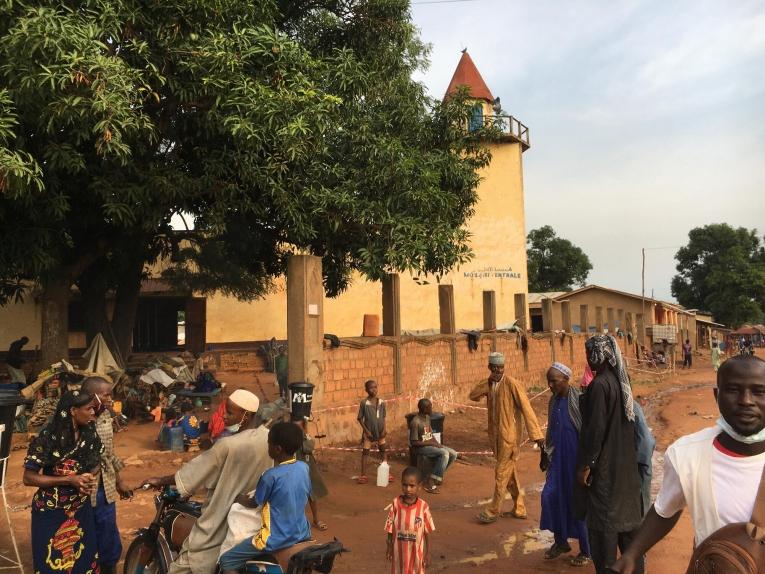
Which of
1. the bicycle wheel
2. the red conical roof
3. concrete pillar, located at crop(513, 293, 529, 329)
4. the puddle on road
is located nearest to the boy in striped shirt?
the puddle on road

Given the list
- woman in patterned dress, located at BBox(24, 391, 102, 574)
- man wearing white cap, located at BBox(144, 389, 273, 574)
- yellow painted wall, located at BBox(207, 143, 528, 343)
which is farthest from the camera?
yellow painted wall, located at BBox(207, 143, 528, 343)

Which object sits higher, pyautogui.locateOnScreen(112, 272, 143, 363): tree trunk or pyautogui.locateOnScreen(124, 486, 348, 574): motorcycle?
pyautogui.locateOnScreen(112, 272, 143, 363): tree trunk

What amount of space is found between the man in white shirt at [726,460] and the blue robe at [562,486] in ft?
10.7

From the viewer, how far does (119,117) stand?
7.92m

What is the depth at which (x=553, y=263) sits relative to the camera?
5216 centimetres

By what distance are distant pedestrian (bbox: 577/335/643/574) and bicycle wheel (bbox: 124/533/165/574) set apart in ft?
9.15

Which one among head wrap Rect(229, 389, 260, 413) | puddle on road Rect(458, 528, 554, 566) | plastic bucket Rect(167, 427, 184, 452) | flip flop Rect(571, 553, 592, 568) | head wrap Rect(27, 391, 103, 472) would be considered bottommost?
puddle on road Rect(458, 528, 554, 566)

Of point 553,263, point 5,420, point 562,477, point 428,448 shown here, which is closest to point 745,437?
point 562,477

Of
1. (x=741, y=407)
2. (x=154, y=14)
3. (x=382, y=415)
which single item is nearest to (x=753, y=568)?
(x=741, y=407)

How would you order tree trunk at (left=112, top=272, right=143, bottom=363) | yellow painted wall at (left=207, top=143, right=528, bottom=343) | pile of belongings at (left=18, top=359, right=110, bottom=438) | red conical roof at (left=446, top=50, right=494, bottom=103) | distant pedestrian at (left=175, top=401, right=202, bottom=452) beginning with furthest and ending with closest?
red conical roof at (left=446, top=50, right=494, bottom=103) → yellow painted wall at (left=207, top=143, right=528, bottom=343) → tree trunk at (left=112, top=272, right=143, bottom=363) → pile of belongings at (left=18, top=359, right=110, bottom=438) → distant pedestrian at (left=175, top=401, right=202, bottom=452)

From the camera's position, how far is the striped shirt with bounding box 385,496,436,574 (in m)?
4.28

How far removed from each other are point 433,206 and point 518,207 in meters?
20.7

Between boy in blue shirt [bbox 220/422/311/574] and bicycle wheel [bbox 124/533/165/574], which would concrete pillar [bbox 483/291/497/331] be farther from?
boy in blue shirt [bbox 220/422/311/574]

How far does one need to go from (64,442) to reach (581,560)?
4119mm
